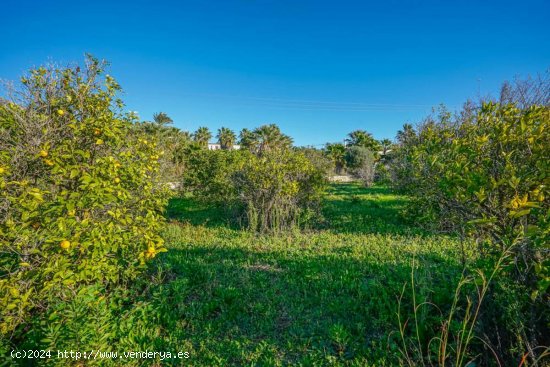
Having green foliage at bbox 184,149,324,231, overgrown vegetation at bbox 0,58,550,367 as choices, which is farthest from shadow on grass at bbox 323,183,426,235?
overgrown vegetation at bbox 0,58,550,367

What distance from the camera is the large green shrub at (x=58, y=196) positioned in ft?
8.21

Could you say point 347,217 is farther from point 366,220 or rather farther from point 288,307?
point 288,307

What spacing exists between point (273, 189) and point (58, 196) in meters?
5.58

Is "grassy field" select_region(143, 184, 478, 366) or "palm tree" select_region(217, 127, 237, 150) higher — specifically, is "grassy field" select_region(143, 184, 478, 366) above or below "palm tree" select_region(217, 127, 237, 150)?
below

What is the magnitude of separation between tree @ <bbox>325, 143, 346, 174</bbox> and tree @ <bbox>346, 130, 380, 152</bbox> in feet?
8.57

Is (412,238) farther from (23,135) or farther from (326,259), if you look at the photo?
(23,135)

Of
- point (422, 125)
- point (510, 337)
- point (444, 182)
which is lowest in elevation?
point (510, 337)

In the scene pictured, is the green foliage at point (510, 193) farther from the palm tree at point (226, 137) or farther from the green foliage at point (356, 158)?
the palm tree at point (226, 137)

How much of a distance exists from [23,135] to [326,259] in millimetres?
4782

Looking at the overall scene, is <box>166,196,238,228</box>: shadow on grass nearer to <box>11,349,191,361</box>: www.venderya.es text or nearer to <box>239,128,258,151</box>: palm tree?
<box>11,349,191,361</box>: www.venderya.es text

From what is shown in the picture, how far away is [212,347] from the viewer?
2.92 m

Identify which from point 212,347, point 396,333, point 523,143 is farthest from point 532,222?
point 212,347

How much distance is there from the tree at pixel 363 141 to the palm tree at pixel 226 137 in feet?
52.9

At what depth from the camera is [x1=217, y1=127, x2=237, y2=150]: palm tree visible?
1390 inches
